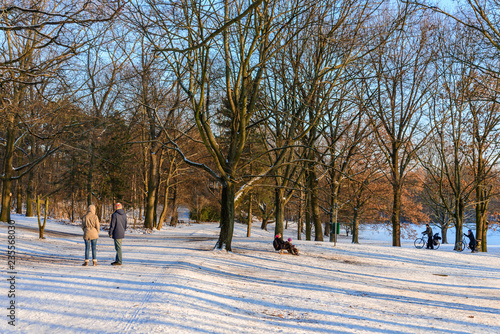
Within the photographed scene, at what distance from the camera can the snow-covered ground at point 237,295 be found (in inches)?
240

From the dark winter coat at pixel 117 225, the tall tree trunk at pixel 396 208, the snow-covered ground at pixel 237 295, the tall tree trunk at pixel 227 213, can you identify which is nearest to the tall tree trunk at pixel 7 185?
the snow-covered ground at pixel 237 295

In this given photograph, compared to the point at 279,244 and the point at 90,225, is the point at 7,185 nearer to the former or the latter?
the point at 90,225

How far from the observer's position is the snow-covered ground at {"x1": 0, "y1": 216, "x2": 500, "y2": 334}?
6.09 meters

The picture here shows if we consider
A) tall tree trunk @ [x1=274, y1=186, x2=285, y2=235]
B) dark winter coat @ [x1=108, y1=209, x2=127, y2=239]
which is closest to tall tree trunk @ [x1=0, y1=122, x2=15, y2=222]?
dark winter coat @ [x1=108, y1=209, x2=127, y2=239]

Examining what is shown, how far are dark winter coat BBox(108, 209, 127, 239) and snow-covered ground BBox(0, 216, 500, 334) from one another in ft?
2.83

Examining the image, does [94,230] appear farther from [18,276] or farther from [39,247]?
[39,247]

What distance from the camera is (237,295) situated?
8336 mm

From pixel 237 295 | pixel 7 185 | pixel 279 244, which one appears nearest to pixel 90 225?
pixel 237 295

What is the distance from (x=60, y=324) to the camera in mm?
A: 5684

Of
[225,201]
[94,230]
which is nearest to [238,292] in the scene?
[94,230]

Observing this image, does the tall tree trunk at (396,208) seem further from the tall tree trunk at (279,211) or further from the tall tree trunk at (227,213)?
the tall tree trunk at (227,213)

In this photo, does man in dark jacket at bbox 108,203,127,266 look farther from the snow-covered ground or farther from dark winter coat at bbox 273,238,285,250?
dark winter coat at bbox 273,238,285,250

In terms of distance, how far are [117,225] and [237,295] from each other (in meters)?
4.36

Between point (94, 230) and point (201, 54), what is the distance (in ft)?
23.2
